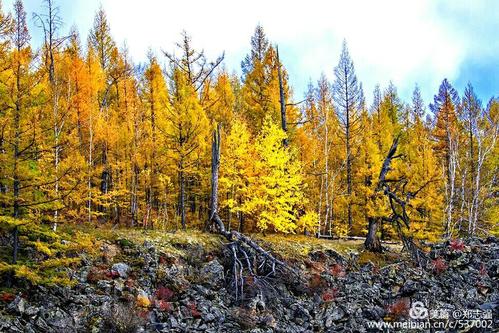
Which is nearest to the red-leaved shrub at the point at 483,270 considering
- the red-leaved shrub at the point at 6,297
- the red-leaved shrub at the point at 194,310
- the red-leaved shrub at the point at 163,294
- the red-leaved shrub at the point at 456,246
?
the red-leaved shrub at the point at 456,246

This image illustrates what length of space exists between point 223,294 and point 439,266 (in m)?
11.0

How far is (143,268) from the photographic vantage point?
563 inches

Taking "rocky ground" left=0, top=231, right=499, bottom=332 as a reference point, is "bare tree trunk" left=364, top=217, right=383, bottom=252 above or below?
above

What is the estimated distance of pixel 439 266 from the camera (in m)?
19.1

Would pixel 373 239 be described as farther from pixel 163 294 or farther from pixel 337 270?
pixel 163 294

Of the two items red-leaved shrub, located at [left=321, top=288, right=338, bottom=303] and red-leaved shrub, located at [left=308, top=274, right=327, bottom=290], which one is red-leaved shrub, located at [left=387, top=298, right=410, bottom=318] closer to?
red-leaved shrub, located at [left=321, top=288, right=338, bottom=303]

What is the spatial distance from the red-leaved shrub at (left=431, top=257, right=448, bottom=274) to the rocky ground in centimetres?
5

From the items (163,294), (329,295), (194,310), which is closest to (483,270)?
(329,295)

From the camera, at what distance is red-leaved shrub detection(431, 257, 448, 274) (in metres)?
19.0

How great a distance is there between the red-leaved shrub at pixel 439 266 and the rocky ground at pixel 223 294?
5 centimetres

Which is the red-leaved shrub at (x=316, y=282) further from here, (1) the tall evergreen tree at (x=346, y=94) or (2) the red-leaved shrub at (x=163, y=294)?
(1) the tall evergreen tree at (x=346, y=94)

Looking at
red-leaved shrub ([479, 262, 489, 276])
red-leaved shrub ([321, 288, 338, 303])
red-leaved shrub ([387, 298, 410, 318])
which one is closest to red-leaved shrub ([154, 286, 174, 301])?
red-leaved shrub ([321, 288, 338, 303])

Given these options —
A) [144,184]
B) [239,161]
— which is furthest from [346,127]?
[144,184]

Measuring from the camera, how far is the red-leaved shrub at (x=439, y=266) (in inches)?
746
